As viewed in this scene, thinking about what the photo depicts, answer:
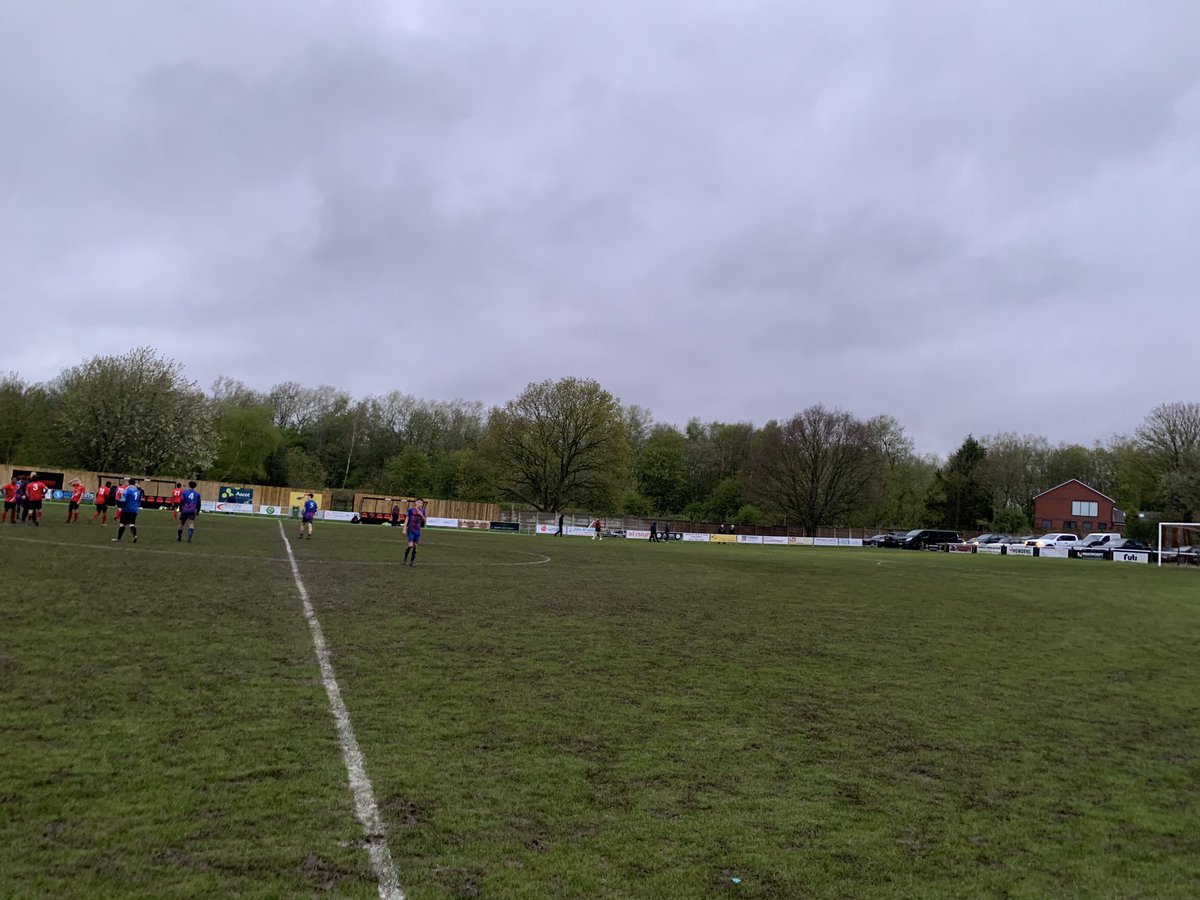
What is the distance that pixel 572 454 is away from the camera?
243ft

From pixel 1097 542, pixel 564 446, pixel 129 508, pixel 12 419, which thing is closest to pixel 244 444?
pixel 12 419

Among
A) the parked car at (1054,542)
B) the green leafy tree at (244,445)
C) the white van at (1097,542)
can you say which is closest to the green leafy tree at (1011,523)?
the parked car at (1054,542)

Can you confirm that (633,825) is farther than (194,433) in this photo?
No

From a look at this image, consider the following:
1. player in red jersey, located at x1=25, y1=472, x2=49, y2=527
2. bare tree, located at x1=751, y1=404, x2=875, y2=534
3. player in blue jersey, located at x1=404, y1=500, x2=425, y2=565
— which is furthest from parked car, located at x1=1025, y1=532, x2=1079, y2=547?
player in red jersey, located at x1=25, y1=472, x2=49, y2=527

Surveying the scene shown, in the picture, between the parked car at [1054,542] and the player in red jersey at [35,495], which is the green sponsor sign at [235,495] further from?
the parked car at [1054,542]

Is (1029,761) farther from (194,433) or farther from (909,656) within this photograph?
(194,433)

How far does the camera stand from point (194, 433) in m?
65.8

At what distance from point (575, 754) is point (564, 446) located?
68.3 meters

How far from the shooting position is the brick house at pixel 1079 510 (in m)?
90.3

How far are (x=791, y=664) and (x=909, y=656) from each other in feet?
7.14

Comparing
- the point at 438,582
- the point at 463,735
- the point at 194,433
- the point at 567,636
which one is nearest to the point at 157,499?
the point at 194,433

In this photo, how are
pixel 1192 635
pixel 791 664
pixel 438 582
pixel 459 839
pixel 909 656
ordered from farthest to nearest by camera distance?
pixel 438 582
pixel 1192 635
pixel 909 656
pixel 791 664
pixel 459 839

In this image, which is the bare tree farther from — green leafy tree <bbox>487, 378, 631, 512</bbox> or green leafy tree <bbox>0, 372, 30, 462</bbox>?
green leafy tree <bbox>0, 372, 30, 462</bbox>

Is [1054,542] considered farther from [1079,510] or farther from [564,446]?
[564,446]
